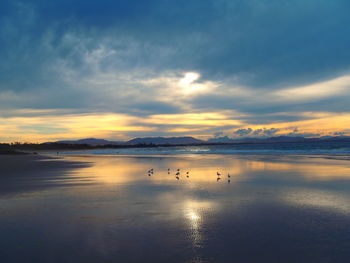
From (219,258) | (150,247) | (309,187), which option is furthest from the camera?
(309,187)

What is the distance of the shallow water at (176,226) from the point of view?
637 cm

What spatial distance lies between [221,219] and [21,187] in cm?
1101

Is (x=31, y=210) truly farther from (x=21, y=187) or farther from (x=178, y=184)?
(x=178, y=184)

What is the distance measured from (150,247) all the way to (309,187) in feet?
36.3

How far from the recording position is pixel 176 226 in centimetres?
826

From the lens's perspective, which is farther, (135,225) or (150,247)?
(135,225)

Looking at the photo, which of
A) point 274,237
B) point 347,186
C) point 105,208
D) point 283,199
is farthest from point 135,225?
point 347,186

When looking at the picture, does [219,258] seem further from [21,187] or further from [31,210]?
[21,187]

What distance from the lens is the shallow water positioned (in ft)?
20.9

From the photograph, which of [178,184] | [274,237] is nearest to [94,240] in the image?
[274,237]

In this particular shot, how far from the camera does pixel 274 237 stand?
7398 mm

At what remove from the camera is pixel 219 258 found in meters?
6.12

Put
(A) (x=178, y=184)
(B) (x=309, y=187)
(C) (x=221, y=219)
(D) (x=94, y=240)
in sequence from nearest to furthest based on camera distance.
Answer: (D) (x=94, y=240) → (C) (x=221, y=219) → (B) (x=309, y=187) → (A) (x=178, y=184)

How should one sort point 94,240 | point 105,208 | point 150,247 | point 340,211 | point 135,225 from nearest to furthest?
point 150,247, point 94,240, point 135,225, point 340,211, point 105,208
